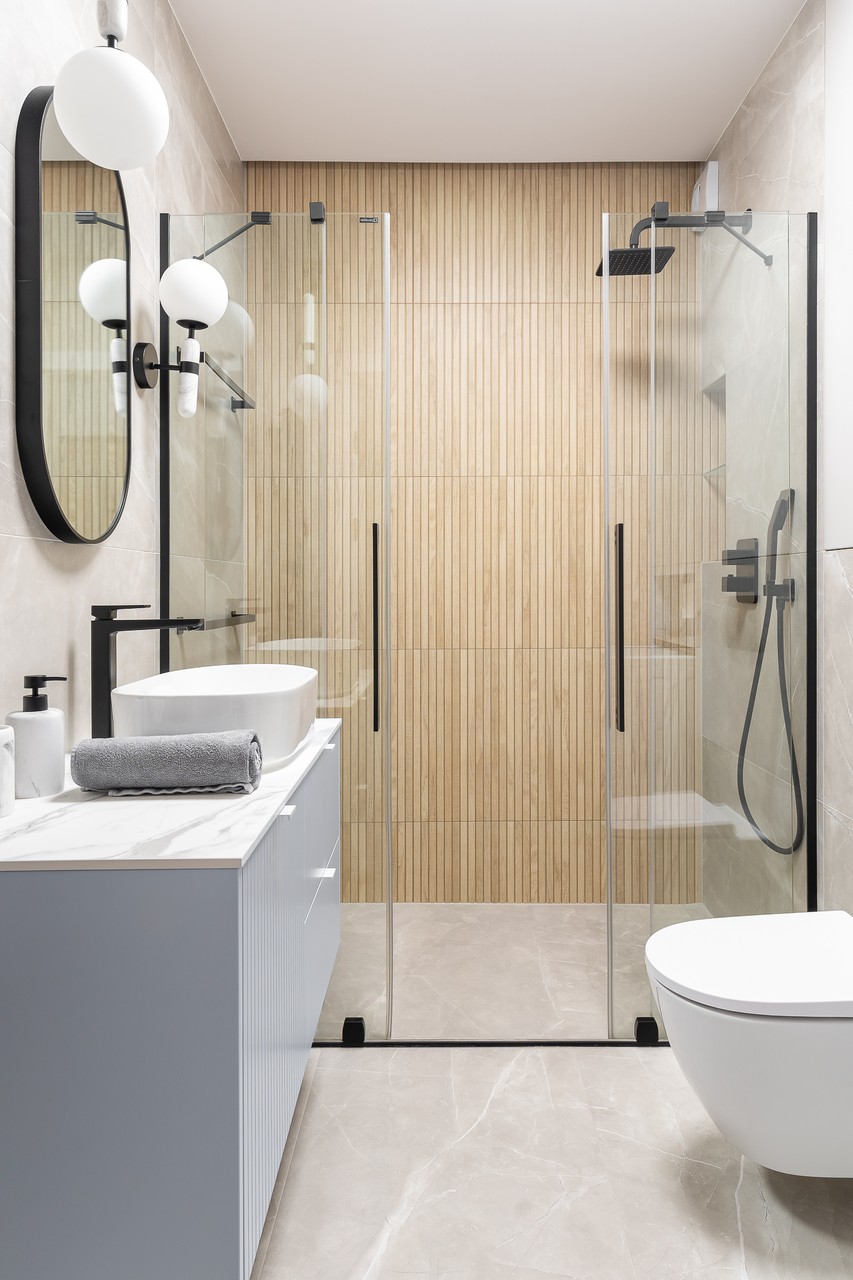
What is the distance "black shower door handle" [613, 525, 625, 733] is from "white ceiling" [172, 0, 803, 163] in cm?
134

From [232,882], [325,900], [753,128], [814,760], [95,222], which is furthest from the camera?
[753,128]

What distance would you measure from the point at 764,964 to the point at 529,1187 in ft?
2.02

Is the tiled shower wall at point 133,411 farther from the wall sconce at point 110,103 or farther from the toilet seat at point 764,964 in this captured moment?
the toilet seat at point 764,964

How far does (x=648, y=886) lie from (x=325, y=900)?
34.2 inches

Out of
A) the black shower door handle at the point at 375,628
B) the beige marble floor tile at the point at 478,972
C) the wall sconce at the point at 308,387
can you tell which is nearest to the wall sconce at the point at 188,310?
the wall sconce at the point at 308,387

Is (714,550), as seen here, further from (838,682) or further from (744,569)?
(838,682)

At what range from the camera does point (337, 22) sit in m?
2.19

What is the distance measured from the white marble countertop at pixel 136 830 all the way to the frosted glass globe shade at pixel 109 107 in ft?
3.43

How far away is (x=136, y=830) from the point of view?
3.66ft

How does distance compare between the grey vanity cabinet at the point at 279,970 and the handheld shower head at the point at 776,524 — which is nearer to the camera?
the grey vanity cabinet at the point at 279,970

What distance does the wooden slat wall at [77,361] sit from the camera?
1.43m

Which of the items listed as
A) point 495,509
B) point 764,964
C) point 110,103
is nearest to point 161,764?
point 110,103

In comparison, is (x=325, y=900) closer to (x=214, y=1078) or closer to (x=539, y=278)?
(x=214, y=1078)

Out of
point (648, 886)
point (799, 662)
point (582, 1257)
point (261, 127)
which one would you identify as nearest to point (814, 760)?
point (799, 662)
